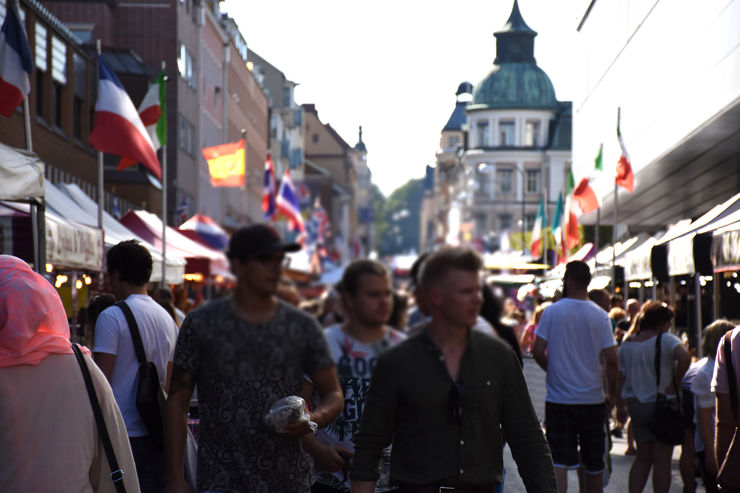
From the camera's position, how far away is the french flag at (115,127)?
644 inches

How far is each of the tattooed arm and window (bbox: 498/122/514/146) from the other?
119 m

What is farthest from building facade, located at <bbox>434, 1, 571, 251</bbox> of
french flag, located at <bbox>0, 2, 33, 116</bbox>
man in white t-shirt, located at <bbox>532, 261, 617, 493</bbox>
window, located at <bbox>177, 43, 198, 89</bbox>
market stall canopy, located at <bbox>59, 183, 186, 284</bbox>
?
man in white t-shirt, located at <bbox>532, 261, 617, 493</bbox>

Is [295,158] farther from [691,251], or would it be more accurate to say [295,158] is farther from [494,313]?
[494,313]

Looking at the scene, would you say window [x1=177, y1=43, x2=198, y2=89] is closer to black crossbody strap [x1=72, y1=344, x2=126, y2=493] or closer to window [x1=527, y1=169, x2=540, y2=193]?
black crossbody strap [x1=72, y1=344, x2=126, y2=493]

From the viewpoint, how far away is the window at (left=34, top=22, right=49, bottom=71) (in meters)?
25.0

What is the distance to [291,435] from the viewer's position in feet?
17.3

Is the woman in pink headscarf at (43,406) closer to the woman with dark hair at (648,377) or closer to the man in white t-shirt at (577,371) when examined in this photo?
the man in white t-shirt at (577,371)

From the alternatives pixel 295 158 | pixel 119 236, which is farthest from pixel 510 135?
pixel 119 236

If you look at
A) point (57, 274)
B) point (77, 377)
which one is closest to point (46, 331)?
point (77, 377)

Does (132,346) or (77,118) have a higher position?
(77,118)

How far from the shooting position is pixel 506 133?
124750 mm

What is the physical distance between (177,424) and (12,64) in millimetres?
7478

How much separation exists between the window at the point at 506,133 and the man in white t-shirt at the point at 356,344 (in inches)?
4648

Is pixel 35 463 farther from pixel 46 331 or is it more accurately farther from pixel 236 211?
pixel 236 211
